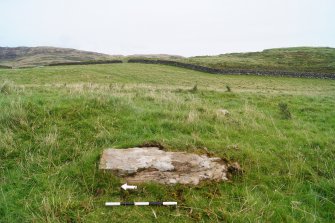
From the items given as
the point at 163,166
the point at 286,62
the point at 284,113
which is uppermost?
the point at 163,166

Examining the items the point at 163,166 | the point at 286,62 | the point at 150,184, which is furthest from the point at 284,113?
the point at 286,62

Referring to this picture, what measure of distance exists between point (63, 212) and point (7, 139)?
3176 mm

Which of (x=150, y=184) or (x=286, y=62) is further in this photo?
(x=286, y=62)

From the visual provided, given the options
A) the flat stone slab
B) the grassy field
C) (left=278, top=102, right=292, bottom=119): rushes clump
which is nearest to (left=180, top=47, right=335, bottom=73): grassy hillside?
(left=278, top=102, right=292, bottom=119): rushes clump

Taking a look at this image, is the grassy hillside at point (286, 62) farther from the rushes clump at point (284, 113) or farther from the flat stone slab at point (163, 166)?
the flat stone slab at point (163, 166)

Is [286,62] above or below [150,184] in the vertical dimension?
below

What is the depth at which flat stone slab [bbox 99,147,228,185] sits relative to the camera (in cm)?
596

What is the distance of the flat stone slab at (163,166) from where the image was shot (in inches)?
235

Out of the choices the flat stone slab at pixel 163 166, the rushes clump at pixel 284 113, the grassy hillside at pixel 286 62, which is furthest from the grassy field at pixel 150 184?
the grassy hillside at pixel 286 62

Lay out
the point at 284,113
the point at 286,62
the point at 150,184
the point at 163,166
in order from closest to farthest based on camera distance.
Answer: the point at 150,184 < the point at 163,166 < the point at 284,113 < the point at 286,62

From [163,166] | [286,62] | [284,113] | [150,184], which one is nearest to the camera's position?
[150,184]

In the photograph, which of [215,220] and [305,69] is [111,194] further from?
[305,69]

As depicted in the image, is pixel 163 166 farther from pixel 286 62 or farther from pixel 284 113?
pixel 286 62

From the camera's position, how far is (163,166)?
243 inches
